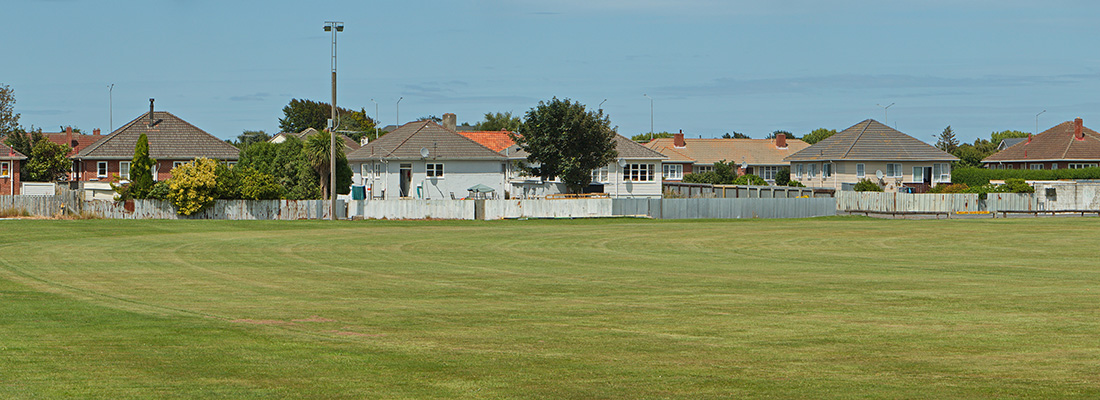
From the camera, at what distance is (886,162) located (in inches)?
3873

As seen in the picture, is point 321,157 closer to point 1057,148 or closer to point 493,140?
point 493,140

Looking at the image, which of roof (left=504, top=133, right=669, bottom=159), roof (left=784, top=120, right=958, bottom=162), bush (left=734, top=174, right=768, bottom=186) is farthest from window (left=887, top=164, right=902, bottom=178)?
roof (left=504, top=133, right=669, bottom=159)

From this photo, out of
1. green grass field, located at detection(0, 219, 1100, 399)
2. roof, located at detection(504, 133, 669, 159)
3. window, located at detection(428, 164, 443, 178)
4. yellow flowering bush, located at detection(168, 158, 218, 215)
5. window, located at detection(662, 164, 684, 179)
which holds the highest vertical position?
roof, located at detection(504, 133, 669, 159)

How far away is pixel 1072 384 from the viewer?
11219mm

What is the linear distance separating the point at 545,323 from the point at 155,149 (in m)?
77.6

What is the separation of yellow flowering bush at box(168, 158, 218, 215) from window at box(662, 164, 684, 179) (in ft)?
230

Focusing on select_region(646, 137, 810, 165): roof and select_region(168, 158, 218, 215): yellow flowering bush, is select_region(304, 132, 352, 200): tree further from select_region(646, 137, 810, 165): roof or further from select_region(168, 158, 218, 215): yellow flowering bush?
select_region(646, 137, 810, 165): roof

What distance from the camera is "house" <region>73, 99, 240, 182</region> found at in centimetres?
8644

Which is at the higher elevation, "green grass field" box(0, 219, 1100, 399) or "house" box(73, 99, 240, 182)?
"house" box(73, 99, 240, 182)

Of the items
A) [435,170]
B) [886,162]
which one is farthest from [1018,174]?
[435,170]

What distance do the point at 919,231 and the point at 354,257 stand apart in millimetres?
28371

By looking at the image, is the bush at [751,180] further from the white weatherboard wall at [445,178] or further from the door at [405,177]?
the door at [405,177]

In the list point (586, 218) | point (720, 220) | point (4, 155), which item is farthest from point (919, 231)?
point (4, 155)


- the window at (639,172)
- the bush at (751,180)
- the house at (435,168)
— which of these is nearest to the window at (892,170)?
the bush at (751,180)
